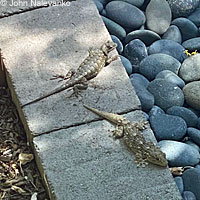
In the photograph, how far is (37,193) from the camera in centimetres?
386

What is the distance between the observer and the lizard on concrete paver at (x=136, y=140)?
12.2ft

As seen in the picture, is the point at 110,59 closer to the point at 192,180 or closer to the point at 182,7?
the point at 192,180

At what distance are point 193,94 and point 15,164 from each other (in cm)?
148

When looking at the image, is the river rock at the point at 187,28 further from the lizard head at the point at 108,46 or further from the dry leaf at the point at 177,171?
the dry leaf at the point at 177,171

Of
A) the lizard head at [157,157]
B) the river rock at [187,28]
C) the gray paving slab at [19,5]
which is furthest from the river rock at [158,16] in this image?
the lizard head at [157,157]

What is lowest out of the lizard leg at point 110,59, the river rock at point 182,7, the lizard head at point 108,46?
the river rock at point 182,7

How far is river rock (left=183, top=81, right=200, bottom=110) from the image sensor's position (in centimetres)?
461

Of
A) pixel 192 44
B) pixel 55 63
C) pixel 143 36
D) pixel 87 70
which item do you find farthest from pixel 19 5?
pixel 192 44

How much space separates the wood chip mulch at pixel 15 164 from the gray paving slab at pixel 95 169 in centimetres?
17

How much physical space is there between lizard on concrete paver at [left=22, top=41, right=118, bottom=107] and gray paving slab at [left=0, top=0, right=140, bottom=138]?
0.04 meters

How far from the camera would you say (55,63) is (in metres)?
4.32

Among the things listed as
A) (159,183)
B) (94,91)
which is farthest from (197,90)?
(159,183)

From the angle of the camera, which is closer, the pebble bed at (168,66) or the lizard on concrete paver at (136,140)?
the lizard on concrete paver at (136,140)

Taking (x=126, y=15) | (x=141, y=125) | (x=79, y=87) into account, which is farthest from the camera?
(x=126, y=15)
